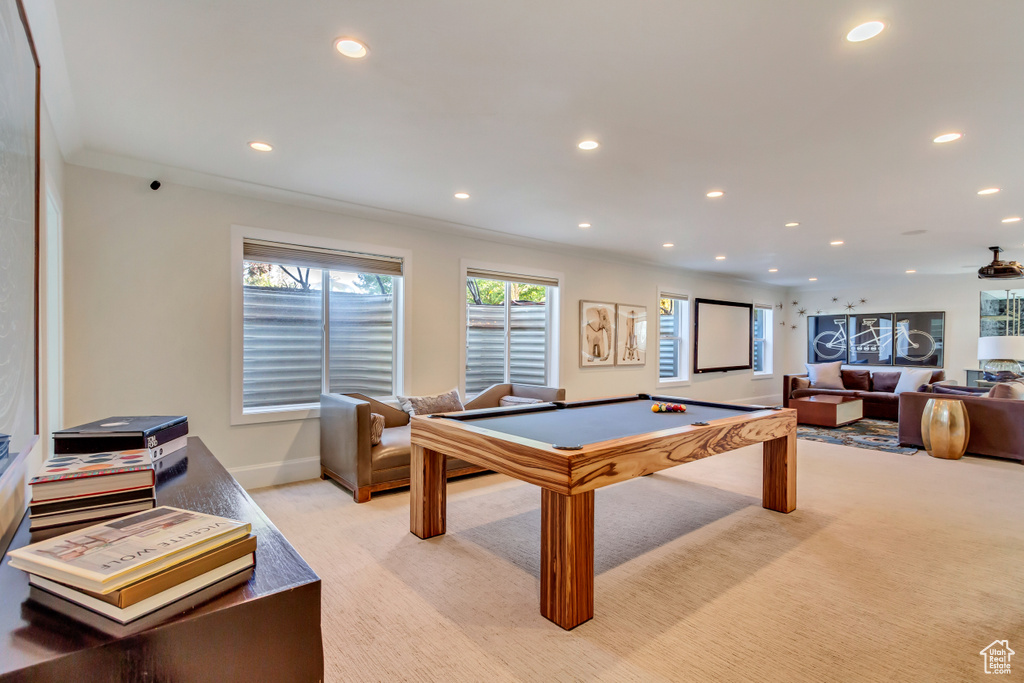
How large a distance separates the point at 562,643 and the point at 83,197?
386cm

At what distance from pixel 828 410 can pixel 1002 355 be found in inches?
81.4

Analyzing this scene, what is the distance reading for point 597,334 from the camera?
637 centimetres

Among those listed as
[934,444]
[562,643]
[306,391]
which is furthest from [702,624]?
[934,444]

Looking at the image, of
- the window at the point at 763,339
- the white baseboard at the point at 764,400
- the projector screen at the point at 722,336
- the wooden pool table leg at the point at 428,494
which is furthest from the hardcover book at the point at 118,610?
the window at the point at 763,339

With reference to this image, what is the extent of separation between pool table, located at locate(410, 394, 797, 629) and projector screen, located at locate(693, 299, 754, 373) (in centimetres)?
440

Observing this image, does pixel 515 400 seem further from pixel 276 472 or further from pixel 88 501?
pixel 88 501

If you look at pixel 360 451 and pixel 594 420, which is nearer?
pixel 594 420

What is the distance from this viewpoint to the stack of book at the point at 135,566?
693 mm

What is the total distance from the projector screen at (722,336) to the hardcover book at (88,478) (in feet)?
25.3

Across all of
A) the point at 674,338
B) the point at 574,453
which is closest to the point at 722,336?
the point at 674,338

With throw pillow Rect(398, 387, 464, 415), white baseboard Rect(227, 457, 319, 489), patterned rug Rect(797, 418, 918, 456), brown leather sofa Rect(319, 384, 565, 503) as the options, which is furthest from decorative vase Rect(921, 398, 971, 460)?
white baseboard Rect(227, 457, 319, 489)

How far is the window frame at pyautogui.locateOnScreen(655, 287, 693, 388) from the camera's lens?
7320mm

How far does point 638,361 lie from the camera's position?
22.8 ft

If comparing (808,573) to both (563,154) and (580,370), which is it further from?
(580,370)
